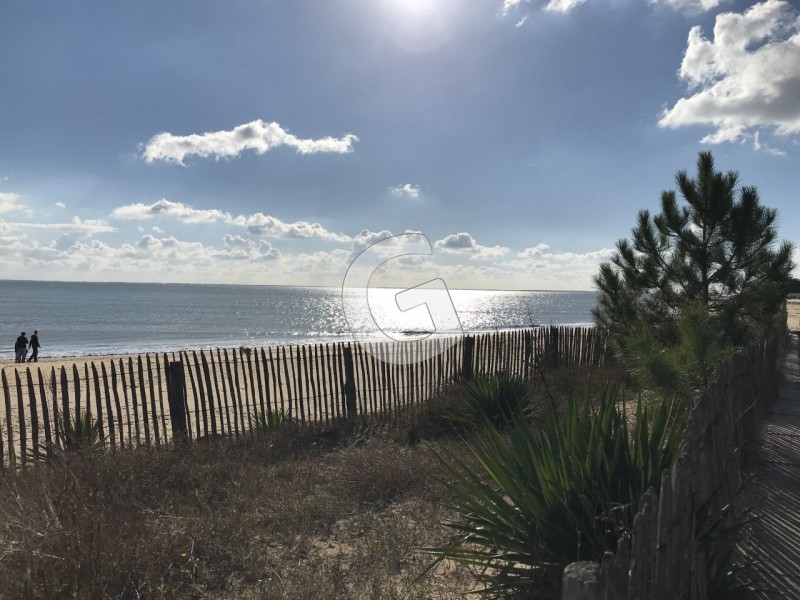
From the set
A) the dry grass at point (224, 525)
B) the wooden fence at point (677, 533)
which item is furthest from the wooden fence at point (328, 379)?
the wooden fence at point (677, 533)

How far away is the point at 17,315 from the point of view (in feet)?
201

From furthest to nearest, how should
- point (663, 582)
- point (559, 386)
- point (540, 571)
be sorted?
point (559, 386) < point (540, 571) < point (663, 582)

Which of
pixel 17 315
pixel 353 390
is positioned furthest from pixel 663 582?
pixel 17 315

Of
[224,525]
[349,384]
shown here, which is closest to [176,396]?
[349,384]

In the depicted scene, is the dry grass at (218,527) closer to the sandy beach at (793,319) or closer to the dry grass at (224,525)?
the dry grass at (224,525)

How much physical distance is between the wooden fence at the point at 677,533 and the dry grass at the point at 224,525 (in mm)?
1388

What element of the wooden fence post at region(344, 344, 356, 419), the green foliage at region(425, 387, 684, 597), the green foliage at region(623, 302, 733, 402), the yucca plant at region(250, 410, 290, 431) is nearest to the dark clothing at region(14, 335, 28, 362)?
the wooden fence post at region(344, 344, 356, 419)

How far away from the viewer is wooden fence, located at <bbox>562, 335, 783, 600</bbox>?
1.61 meters

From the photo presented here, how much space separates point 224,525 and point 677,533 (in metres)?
3.11

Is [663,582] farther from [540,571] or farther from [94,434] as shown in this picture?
[94,434]

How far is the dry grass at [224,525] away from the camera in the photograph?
3047 mm

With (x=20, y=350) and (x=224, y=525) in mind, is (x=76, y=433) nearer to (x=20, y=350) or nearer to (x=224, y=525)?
(x=224, y=525)

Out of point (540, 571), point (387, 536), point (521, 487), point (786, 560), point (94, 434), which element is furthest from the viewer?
point (94, 434)

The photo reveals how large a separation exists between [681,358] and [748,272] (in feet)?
12.0
